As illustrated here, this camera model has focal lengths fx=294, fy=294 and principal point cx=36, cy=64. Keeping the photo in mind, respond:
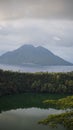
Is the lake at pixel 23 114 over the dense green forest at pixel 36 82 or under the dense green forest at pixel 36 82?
under

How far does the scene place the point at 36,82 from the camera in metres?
123

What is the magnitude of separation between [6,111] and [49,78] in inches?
2260

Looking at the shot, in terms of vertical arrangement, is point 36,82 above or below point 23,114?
above

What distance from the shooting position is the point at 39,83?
401 feet

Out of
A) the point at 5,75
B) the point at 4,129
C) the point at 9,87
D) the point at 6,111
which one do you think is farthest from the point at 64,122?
the point at 5,75

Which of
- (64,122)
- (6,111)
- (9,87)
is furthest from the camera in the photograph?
(9,87)

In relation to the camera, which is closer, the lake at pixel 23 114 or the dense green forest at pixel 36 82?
the lake at pixel 23 114

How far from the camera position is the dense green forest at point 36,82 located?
116500mm

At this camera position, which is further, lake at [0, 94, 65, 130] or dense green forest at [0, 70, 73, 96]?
dense green forest at [0, 70, 73, 96]

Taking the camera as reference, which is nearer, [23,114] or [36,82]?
[23,114]

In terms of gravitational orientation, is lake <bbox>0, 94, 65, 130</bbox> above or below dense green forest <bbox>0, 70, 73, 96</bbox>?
below

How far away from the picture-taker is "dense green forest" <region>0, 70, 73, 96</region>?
382 feet

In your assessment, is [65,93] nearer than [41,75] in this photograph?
Yes

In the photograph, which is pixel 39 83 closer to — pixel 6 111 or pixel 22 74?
pixel 22 74
